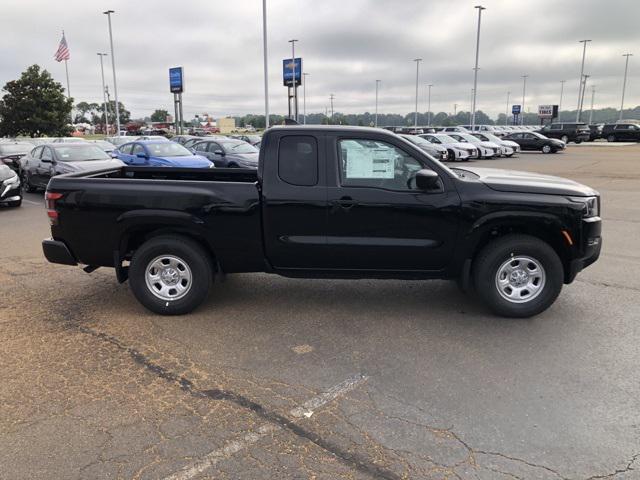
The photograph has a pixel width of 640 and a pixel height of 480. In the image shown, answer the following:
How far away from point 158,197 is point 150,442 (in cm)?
264

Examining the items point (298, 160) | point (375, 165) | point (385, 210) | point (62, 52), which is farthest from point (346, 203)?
point (62, 52)

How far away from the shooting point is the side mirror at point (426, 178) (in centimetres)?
486

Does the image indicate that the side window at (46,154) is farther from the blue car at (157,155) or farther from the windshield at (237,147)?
the windshield at (237,147)

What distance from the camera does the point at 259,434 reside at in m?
3.26

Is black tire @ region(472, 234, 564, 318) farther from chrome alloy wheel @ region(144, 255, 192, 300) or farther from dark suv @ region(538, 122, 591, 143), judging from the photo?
dark suv @ region(538, 122, 591, 143)

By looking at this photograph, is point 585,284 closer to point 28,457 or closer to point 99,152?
point 28,457

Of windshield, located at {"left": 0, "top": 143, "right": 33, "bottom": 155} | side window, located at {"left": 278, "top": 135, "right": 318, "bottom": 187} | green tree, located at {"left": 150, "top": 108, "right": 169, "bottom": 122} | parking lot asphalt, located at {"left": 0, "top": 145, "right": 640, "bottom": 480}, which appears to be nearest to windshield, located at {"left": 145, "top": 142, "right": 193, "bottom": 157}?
windshield, located at {"left": 0, "top": 143, "right": 33, "bottom": 155}

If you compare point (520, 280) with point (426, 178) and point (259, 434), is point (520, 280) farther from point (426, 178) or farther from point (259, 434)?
point (259, 434)

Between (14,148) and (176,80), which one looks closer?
(14,148)

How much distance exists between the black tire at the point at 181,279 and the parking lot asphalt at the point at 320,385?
16 centimetres

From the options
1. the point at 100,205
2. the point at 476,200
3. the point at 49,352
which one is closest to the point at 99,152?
the point at 100,205

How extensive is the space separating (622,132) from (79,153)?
1900 inches

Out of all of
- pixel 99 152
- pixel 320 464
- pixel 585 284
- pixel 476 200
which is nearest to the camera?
pixel 320 464

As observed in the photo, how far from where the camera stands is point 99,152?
15.8 m
